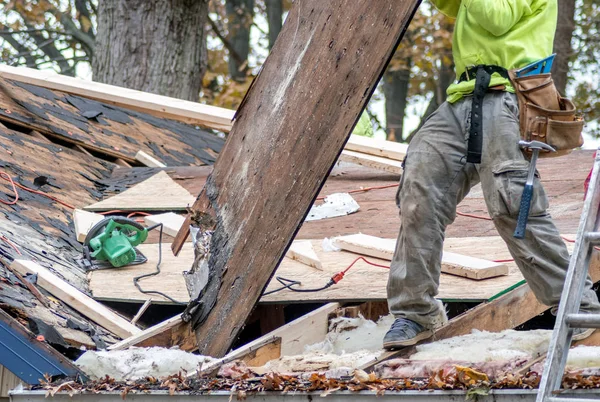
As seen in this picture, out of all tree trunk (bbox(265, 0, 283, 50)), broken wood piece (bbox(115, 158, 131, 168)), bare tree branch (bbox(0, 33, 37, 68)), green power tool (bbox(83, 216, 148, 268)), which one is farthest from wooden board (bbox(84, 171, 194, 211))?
bare tree branch (bbox(0, 33, 37, 68))

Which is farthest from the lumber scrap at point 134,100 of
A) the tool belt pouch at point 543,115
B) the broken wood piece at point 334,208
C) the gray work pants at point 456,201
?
the tool belt pouch at point 543,115

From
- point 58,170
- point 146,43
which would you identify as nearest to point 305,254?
point 58,170

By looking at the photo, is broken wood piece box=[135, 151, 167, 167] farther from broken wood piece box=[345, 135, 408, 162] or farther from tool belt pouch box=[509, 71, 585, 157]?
tool belt pouch box=[509, 71, 585, 157]

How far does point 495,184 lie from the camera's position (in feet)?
13.9

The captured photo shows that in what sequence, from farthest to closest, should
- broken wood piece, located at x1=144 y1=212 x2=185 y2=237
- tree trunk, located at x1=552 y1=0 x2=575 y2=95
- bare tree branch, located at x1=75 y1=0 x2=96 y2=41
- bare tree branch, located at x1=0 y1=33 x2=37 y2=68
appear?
1. bare tree branch, located at x1=0 y1=33 x2=37 y2=68
2. bare tree branch, located at x1=75 y1=0 x2=96 y2=41
3. tree trunk, located at x1=552 y1=0 x2=575 y2=95
4. broken wood piece, located at x1=144 y1=212 x2=185 y2=237

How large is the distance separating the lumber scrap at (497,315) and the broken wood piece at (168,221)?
2801 mm

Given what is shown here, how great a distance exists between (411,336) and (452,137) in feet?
3.15

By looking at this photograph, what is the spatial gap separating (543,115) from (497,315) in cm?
118

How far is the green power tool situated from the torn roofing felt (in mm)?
149

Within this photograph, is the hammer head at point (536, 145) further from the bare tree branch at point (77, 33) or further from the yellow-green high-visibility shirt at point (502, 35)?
the bare tree branch at point (77, 33)

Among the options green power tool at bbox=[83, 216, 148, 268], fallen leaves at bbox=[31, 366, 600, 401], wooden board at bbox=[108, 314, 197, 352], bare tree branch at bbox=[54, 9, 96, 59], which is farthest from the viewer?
bare tree branch at bbox=[54, 9, 96, 59]

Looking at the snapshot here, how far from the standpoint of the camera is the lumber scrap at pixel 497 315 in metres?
4.60

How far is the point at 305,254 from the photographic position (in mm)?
6156

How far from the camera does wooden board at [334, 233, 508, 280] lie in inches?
211
